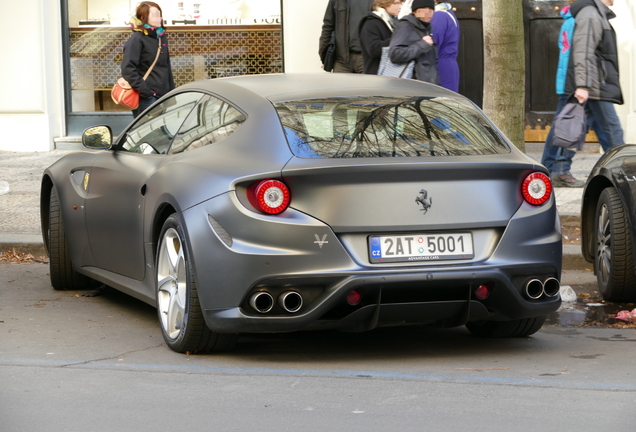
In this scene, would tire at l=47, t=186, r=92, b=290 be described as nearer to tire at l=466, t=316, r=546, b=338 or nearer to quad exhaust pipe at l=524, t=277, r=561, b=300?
tire at l=466, t=316, r=546, b=338

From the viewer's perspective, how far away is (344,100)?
5.40 metres

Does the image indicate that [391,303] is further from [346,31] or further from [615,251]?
[346,31]

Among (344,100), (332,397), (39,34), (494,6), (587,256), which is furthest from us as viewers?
(39,34)

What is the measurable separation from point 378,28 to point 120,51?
18.5 ft

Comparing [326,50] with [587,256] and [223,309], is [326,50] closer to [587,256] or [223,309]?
[587,256]

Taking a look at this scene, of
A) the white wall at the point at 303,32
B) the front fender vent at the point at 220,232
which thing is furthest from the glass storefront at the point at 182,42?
the front fender vent at the point at 220,232

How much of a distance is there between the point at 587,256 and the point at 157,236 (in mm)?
3015

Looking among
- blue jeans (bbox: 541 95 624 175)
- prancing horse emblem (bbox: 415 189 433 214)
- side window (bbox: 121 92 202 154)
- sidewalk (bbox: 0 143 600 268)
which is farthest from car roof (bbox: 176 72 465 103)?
blue jeans (bbox: 541 95 624 175)

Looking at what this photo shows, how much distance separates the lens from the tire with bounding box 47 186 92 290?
7098 millimetres

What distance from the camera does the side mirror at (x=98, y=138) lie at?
6.59 m

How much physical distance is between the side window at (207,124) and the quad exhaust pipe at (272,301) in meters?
0.88

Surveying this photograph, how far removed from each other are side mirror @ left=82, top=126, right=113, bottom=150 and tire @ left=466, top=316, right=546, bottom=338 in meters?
2.46

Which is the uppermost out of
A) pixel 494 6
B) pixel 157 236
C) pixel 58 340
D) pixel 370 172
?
→ pixel 494 6

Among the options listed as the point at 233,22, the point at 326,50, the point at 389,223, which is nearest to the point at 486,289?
the point at 389,223
